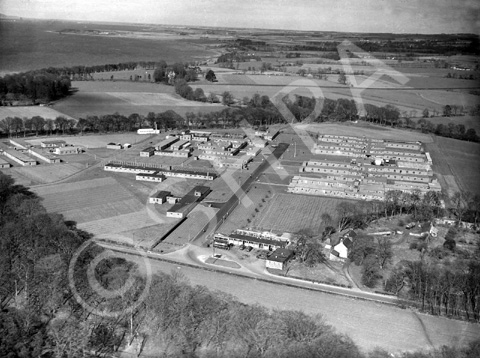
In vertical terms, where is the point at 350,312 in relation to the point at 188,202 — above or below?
above

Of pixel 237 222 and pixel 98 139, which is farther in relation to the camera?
pixel 98 139

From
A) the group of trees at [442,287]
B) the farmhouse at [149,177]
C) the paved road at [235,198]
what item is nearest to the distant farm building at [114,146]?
the farmhouse at [149,177]

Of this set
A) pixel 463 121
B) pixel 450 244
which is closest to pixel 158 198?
pixel 450 244

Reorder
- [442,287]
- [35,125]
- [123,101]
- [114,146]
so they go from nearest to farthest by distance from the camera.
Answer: [442,287] → [114,146] → [35,125] → [123,101]

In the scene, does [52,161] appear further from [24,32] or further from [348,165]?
[24,32]

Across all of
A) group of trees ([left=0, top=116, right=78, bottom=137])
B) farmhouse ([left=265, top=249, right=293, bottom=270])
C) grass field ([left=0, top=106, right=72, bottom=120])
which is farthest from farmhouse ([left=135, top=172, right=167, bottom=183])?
grass field ([left=0, top=106, right=72, bottom=120])

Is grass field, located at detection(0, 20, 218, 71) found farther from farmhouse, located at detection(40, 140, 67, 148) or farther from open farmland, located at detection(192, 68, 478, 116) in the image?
farmhouse, located at detection(40, 140, 67, 148)

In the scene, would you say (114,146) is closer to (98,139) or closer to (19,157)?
(98,139)

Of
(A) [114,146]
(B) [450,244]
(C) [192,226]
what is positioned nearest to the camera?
(B) [450,244]

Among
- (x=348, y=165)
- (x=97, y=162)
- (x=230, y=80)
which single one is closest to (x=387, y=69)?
(x=230, y=80)
